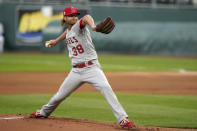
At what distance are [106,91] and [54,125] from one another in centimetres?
100

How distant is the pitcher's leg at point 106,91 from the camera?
6.77m

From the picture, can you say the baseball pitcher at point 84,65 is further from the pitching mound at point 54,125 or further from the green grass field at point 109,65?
the green grass field at point 109,65

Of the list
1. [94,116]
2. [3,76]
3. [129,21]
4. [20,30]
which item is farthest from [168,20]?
[94,116]

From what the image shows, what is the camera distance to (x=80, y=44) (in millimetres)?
6898

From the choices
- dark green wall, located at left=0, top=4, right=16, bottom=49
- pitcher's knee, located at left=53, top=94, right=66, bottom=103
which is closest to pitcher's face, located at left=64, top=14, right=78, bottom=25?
pitcher's knee, located at left=53, top=94, right=66, bottom=103

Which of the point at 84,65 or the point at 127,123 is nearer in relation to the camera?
the point at 127,123

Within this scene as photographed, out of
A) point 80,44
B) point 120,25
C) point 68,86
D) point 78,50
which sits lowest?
point 120,25

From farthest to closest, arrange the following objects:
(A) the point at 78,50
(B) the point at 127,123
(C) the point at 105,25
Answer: (A) the point at 78,50
(B) the point at 127,123
(C) the point at 105,25

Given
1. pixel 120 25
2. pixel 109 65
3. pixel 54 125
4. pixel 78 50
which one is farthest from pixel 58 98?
pixel 120 25

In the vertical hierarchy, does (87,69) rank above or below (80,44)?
below

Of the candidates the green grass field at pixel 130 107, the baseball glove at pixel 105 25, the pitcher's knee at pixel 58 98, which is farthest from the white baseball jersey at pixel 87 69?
the green grass field at pixel 130 107

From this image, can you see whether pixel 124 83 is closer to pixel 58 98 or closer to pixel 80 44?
pixel 58 98

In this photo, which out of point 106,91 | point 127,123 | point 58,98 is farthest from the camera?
point 58,98

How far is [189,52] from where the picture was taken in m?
28.2
